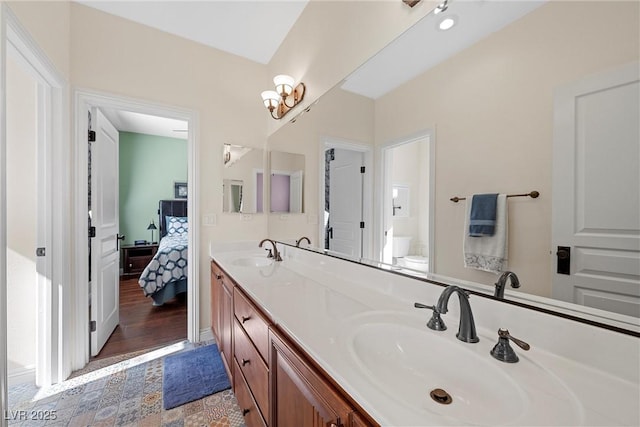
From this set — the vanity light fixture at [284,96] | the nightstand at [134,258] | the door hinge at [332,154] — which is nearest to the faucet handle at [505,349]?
the door hinge at [332,154]

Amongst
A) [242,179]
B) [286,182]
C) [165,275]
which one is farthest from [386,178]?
[165,275]

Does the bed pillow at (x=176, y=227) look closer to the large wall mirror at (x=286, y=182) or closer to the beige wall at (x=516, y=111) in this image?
the large wall mirror at (x=286, y=182)

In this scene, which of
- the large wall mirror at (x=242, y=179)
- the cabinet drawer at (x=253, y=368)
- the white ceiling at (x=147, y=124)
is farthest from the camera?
the white ceiling at (x=147, y=124)

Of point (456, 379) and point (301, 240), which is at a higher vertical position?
point (301, 240)

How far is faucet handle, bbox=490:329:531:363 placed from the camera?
2.02 ft

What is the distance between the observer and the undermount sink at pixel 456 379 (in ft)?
1.60

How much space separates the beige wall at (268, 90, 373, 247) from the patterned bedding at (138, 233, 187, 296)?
1701 millimetres

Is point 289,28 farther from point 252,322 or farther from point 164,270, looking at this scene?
point 164,270

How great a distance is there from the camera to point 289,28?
215 cm

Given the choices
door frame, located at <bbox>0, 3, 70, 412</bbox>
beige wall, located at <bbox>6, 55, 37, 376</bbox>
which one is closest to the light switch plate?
door frame, located at <bbox>0, 3, 70, 412</bbox>

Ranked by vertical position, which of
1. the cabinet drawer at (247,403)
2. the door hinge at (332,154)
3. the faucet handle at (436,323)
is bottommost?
the cabinet drawer at (247,403)

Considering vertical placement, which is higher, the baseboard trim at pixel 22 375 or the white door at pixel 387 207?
the white door at pixel 387 207

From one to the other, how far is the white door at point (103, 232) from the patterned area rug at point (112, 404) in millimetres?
360

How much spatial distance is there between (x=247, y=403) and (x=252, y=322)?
441 mm
